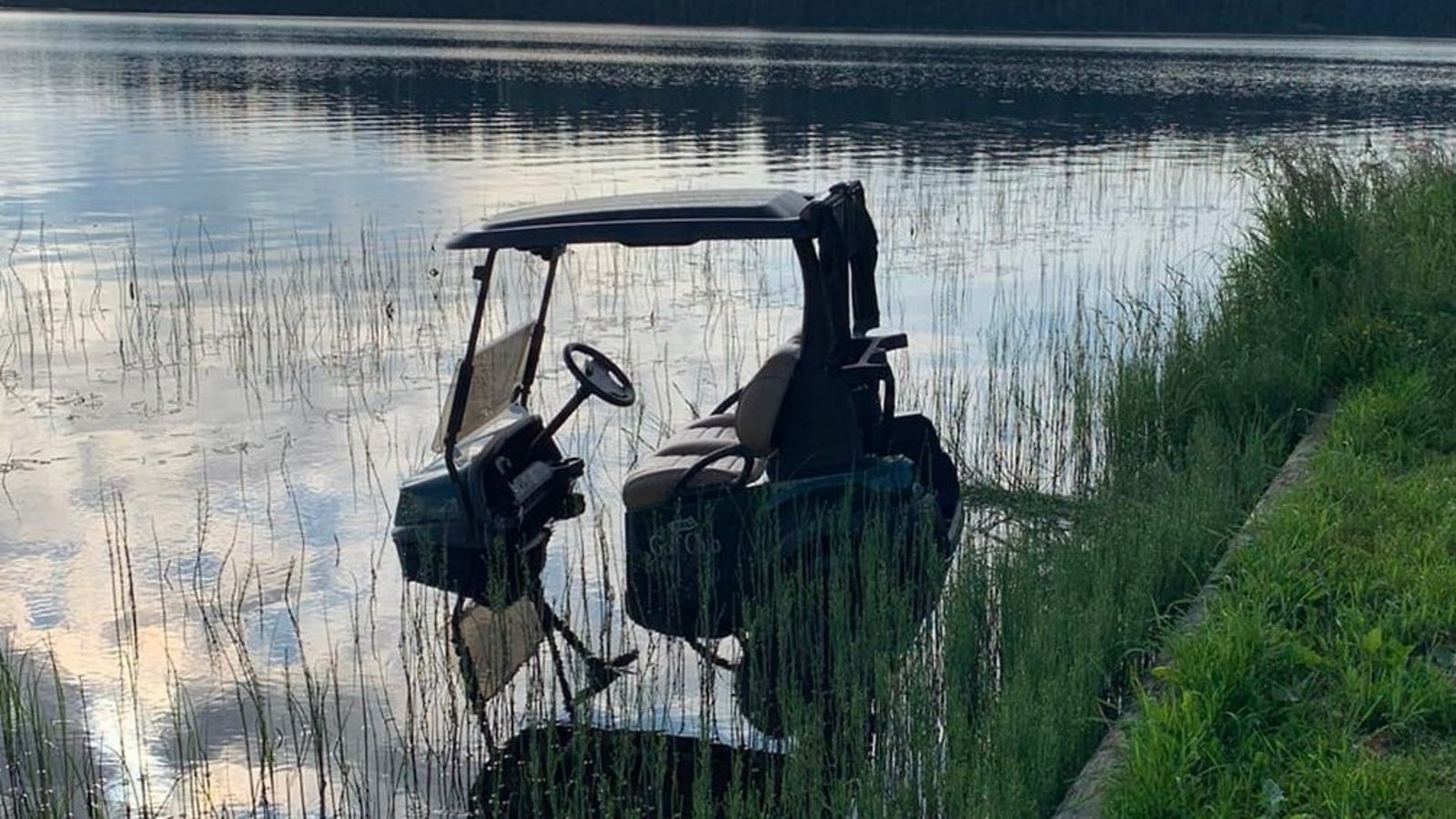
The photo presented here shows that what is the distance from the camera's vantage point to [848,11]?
9244 centimetres

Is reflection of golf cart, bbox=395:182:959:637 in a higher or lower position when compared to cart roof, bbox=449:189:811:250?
lower

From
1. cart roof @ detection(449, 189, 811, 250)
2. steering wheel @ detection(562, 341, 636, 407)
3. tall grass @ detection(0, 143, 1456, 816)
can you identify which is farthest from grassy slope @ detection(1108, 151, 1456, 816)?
steering wheel @ detection(562, 341, 636, 407)

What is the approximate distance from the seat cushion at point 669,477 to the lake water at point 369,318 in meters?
0.54

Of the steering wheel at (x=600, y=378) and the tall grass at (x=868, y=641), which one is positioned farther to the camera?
the steering wheel at (x=600, y=378)

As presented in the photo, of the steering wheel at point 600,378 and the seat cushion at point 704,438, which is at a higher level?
the steering wheel at point 600,378

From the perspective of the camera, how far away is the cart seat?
677 centimetres

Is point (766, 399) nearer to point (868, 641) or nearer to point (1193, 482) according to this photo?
point (868, 641)

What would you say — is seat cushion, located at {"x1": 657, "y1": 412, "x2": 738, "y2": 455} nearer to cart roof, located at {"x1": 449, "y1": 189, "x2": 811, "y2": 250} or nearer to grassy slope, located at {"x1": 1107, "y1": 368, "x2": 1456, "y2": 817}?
cart roof, located at {"x1": 449, "y1": 189, "x2": 811, "y2": 250}

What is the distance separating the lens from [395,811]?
5543 mm

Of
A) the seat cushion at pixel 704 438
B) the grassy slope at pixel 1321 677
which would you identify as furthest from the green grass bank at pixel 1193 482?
the seat cushion at pixel 704 438

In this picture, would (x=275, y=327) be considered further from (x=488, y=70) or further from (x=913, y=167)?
(x=488, y=70)

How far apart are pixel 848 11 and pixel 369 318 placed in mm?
82445

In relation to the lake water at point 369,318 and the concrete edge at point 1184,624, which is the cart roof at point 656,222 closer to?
the lake water at point 369,318

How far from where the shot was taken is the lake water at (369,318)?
21.4ft
